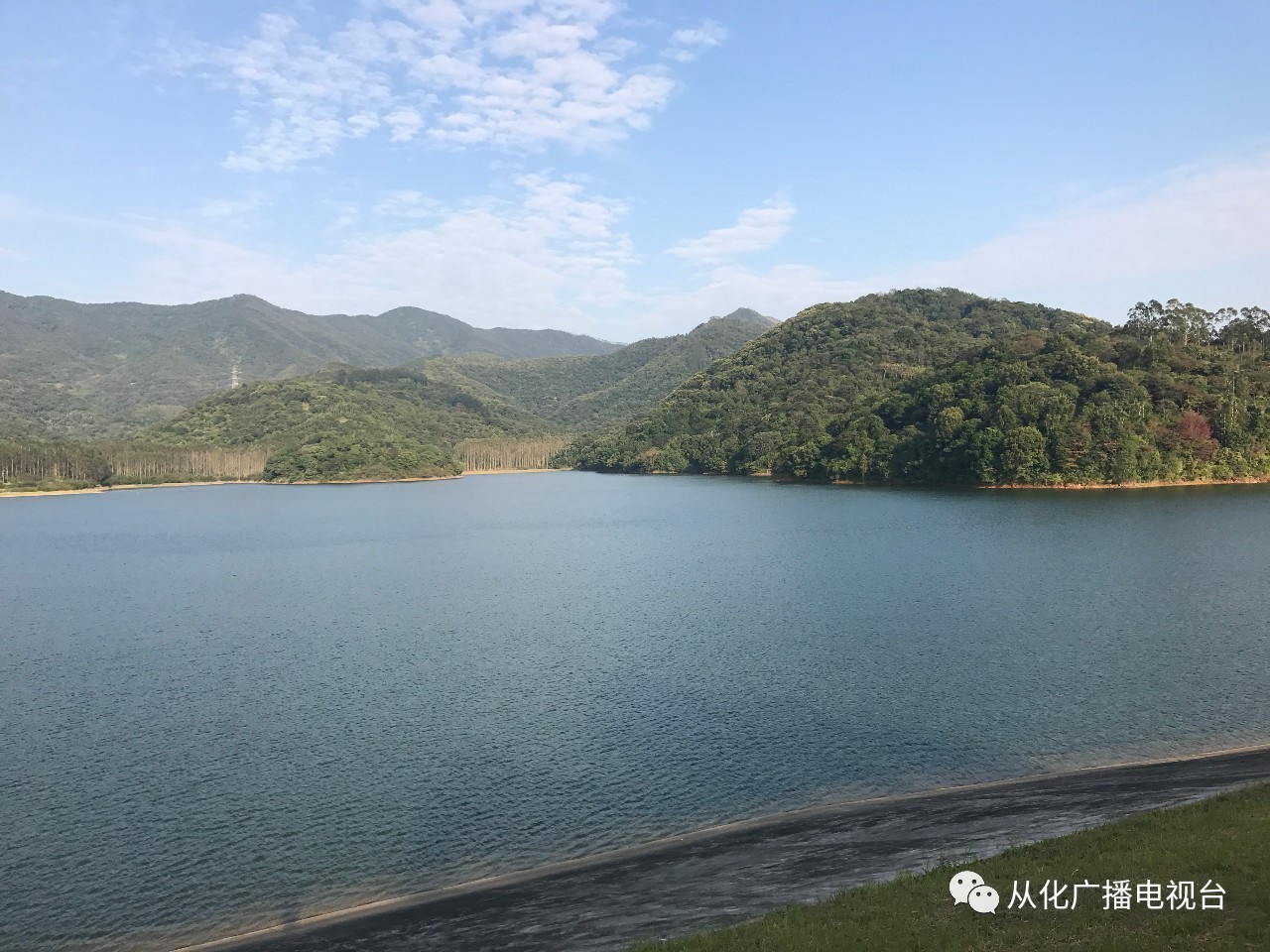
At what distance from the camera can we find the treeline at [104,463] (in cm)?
15888

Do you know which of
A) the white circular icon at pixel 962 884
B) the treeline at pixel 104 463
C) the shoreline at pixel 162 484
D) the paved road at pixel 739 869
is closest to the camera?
the white circular icon at pixel 962 884

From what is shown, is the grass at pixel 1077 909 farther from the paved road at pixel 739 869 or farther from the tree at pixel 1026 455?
the tree at pixel 1026 455

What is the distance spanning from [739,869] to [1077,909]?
7.76m

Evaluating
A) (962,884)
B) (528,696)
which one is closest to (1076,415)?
(528,696)

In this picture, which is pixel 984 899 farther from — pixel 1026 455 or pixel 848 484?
pixel 848 484

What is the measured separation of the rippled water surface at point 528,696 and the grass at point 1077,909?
7968 millimetres

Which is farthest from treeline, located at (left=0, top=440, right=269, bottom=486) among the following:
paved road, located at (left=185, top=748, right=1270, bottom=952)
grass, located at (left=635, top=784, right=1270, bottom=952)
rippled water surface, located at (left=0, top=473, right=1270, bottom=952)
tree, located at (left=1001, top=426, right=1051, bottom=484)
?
grass, located at (left=635, top=784, right=1270, bottom=952)

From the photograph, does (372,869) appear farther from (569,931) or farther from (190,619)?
(190,619)

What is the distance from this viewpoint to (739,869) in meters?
17.5

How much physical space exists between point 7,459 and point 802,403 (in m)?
157

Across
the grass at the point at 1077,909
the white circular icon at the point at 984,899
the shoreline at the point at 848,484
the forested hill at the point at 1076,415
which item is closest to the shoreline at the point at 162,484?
the shoreline at the point at 848,484

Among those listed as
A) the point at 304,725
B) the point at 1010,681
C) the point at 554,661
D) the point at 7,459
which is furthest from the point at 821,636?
the point at 7,459

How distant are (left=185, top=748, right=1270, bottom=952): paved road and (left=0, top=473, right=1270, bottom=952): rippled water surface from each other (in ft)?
4.82

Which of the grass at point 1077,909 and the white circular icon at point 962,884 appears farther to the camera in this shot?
the white circular icon at point 962,884
